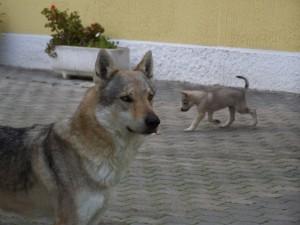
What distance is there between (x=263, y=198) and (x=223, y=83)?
19.3 feet

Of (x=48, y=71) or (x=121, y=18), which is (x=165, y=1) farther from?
(x=48, y=71)

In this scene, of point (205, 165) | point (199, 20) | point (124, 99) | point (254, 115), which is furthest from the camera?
point (199, 20)

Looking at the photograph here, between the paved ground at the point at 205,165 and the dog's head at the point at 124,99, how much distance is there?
1.77 m

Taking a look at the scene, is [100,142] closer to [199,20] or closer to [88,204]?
[88,204]

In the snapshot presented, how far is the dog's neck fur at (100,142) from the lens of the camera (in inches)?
197

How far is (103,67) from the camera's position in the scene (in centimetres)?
508

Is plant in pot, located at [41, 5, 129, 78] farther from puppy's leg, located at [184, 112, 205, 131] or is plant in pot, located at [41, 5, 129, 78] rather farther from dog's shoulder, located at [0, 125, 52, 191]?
dog's shoulder, located at [0, 125, 52, 191]

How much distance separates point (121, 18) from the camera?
45.7 ft

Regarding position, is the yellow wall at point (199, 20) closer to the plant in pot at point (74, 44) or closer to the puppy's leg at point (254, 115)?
the plant in pot at point (74, 44)

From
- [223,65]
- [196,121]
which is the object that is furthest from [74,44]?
[196,121]

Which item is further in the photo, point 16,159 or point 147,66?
point 147,66

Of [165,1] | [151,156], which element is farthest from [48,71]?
[151,156]

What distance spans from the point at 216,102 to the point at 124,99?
5.31 metres

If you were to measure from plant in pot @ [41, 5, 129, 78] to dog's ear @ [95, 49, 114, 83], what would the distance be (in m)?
8.05
